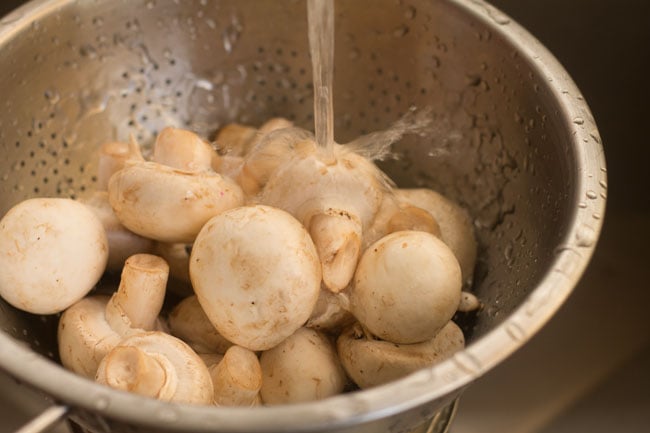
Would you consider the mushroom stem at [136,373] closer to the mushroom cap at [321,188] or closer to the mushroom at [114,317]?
the mushroom at [114,317]

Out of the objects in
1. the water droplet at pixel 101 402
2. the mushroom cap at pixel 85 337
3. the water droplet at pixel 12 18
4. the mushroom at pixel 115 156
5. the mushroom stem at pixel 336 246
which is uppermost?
the water droplet at pixel 12 18

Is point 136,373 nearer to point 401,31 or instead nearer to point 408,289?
point 408,289

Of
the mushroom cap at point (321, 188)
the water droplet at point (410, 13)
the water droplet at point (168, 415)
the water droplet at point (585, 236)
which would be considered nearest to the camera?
the water droplet at point (168, 415)

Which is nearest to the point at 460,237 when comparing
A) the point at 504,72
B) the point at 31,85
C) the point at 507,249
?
the point at 507,249

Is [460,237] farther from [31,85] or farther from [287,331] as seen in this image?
[31,85]

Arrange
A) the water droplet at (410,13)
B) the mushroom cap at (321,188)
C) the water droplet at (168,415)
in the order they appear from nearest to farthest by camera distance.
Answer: the water droplet at (168,415), the mushroom cap at (321,188), the water droplet at (410,13)

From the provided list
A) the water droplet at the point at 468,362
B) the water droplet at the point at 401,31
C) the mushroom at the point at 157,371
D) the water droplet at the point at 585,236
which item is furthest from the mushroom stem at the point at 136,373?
the water droplet at the point at 401,31

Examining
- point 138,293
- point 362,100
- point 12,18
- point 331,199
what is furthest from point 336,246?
point 12,18

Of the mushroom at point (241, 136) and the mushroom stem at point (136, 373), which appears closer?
the mushroom stem at point (136, 373)
